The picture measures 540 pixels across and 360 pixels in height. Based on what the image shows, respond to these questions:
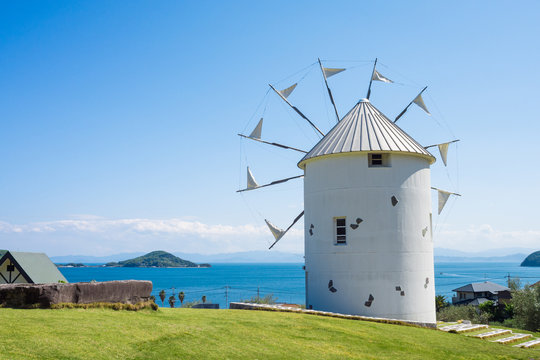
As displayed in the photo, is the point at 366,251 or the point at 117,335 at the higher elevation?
the point at 366,251

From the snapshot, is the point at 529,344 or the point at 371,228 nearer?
the point at 529,344

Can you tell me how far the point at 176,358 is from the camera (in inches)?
340

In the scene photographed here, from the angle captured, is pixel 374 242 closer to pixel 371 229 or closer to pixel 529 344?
pixel 371 229

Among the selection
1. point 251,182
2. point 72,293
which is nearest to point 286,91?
point 251,182

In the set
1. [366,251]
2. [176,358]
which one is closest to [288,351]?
[176,358]

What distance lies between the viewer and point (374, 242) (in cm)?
1786

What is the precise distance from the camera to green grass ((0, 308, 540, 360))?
8414 millimetres

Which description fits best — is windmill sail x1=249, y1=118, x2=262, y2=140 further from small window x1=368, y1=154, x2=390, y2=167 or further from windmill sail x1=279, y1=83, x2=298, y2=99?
small window x1=368, y1=154, x2=390, y2=167

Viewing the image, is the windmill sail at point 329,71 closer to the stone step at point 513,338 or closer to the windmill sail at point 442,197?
the windmill sail at point 442,197

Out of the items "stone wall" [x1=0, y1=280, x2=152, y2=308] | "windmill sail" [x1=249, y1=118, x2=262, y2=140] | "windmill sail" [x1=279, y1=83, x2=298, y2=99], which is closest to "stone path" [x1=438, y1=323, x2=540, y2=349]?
"stone wall" [x1=0, y1=280, x2=152, y2=308]

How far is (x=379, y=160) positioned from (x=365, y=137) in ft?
3.60

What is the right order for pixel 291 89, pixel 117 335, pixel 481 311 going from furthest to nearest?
pixel 481 311
pixel 291 89
pixel 117 335

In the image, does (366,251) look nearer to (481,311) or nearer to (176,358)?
(176,358)

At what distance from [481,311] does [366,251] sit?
119ft
